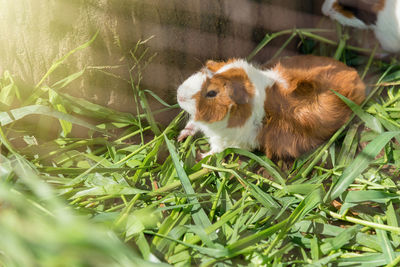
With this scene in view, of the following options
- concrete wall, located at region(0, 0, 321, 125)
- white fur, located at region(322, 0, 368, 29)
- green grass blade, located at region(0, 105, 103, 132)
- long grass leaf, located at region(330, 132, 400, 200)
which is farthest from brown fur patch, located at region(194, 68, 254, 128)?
white fur, located at region(322, 0, 368, 29)

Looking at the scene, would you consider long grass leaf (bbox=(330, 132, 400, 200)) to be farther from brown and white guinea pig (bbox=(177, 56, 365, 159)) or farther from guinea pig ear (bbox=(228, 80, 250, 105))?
guinea pig ear (bbox=(228, 80, 250, 105))

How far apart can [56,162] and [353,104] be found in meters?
1.20

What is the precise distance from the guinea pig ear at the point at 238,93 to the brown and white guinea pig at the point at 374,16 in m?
0.92

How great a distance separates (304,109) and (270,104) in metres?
0.14

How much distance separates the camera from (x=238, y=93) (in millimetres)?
1280

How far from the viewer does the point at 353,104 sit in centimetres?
137

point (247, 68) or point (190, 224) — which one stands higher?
point (247, 68)

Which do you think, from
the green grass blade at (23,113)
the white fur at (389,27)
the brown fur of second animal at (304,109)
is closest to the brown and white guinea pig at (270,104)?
the brown fur of second animal at (304,109)

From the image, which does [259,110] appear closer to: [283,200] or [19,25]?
[283,200]

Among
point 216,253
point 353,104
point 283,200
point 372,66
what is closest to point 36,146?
point 216,253

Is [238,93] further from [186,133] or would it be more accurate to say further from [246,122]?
[186,133]

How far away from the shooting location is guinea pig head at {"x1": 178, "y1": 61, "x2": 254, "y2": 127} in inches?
50.8

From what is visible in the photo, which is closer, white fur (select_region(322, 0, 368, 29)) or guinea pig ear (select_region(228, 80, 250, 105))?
guinea pig ear (select_region(228, 80, 250, 105))

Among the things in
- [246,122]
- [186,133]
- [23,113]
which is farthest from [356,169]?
[23,113]
